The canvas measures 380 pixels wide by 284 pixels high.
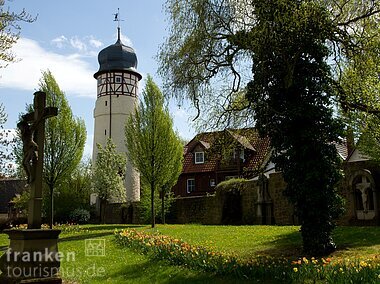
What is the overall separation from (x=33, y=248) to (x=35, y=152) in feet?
6.35

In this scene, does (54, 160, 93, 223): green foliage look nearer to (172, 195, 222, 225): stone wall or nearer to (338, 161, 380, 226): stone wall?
(172, 195, 222, 225): stone wall

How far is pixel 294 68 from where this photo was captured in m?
10.3

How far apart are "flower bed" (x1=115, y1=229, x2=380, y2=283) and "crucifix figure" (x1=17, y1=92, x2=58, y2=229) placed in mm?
3309

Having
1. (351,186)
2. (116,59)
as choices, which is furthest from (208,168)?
(351,186)

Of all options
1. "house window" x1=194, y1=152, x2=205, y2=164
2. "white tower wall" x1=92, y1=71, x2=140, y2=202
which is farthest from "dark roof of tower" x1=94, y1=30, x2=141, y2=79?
"house window" x1=194, y1=152, x2=205, y2=164

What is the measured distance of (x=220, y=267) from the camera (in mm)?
8320

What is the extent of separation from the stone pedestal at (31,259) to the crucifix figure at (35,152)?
487 millimetres

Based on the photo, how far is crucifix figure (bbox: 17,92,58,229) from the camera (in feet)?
27.2

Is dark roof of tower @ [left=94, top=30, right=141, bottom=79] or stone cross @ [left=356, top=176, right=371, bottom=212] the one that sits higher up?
dark roof of tower @ [left=94, top=30, right=141, bottom=79]

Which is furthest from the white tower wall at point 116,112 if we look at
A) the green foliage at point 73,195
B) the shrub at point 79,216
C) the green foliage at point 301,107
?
the green foliage at point 301,107

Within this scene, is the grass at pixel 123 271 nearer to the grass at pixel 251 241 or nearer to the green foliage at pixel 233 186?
the grass at pixel 251 241

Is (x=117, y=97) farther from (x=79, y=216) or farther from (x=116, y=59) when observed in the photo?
(x=79, y=216)

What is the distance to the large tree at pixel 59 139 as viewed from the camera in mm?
22469

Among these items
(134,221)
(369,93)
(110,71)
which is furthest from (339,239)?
(110,71)
